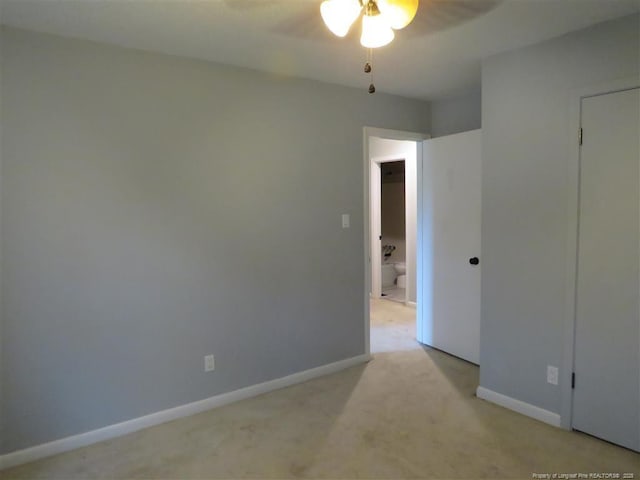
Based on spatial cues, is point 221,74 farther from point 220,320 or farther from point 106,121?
point 220,320

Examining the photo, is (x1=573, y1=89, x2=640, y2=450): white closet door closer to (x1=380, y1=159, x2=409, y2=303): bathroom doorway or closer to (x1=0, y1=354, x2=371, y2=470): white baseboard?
(x1=0, y1=354, x2=371, y2=470): white baseboard

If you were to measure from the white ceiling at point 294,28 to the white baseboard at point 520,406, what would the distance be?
2.24 m

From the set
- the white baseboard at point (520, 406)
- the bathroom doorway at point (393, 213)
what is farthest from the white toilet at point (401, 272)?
the white baseboard at point (520, 406)

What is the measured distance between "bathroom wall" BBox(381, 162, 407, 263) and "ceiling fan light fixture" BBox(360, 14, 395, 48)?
5575 mm

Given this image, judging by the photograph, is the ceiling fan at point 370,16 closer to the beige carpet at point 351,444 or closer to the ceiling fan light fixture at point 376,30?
the ceiling fan light fixture at point 376,30

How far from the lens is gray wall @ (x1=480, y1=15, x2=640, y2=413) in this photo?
238 centimetres

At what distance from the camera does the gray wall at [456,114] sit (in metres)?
3.58

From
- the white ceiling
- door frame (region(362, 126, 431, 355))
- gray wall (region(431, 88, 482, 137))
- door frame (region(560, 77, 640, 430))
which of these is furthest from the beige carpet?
the white ceiling

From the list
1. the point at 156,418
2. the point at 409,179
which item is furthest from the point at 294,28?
the point at 409,179

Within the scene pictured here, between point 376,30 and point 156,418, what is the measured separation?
2.51 metres

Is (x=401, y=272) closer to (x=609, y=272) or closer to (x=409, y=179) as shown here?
(x=409, y=179)

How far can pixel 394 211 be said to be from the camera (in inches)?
293

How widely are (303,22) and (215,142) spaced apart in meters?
0.98

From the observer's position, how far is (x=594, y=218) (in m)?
2.32
